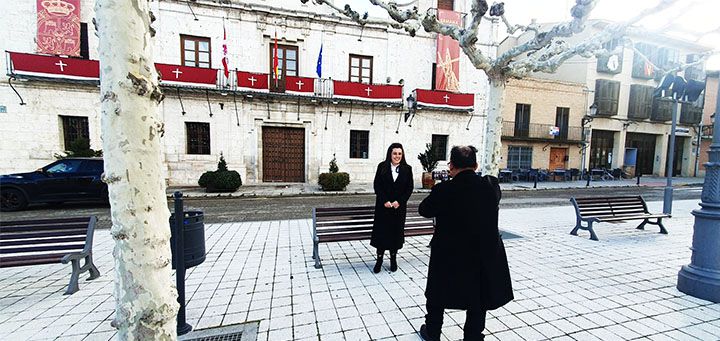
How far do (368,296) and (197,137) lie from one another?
1552 centimetres

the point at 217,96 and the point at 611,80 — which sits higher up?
the point at 611,80

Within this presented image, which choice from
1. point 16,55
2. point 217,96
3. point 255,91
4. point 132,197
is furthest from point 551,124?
point 16,55

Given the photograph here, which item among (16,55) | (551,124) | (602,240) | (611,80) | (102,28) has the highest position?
(611,80)

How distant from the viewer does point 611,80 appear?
81.0 ft

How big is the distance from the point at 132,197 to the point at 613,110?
32175 millimetres

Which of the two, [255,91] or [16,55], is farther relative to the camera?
[255,91]

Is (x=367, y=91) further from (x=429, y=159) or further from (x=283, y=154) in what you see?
(x=283, y=154)

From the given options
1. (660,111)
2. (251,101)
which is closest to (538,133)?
(660,111)

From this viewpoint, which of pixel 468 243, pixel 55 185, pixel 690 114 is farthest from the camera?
pixel 690 114

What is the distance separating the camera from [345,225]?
5.02m

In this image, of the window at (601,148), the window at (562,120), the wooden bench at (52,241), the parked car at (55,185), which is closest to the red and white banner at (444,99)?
the window at (562,120)

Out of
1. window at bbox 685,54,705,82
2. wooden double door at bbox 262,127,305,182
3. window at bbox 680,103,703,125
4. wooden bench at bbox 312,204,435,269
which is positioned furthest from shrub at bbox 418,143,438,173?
window at bbox 680,103,703,125

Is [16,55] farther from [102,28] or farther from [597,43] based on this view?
[597,43]

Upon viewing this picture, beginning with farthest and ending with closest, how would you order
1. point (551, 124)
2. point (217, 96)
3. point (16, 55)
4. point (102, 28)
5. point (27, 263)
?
point (551, 124) < point (217, 96) < point (16, 55) < point (27, 263) < point (102, 28)
